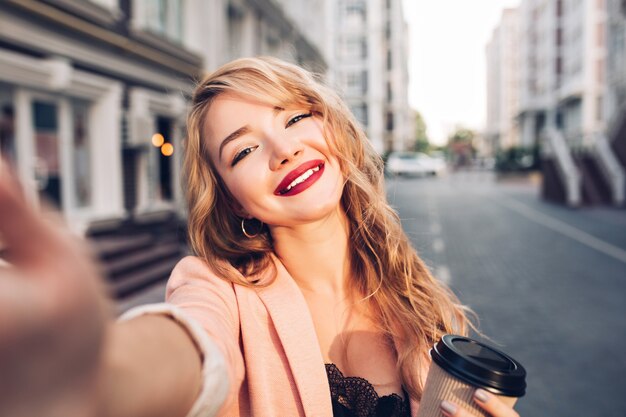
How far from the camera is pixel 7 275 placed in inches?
16.3

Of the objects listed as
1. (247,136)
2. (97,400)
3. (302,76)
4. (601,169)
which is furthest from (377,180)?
(601,169)

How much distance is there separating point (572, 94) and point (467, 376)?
4865cm

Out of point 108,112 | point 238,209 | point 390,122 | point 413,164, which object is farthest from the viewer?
point 390,122

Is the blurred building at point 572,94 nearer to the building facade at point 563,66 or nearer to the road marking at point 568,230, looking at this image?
the building facade at point 563,66

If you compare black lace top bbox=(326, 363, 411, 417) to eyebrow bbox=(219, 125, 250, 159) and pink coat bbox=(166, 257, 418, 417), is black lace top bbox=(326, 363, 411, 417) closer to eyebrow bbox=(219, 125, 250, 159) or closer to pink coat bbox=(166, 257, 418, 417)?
pink coat bbox=(166, 257, 418, 417)

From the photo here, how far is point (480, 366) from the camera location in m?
0.92

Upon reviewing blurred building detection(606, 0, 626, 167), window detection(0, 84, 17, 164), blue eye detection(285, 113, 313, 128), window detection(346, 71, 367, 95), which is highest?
window detection(346, 71, 367, 95)

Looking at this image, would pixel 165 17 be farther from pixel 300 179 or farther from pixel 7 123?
pixel 300 179

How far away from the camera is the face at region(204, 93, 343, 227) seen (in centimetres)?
130

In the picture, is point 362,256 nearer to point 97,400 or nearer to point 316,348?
point 316,348

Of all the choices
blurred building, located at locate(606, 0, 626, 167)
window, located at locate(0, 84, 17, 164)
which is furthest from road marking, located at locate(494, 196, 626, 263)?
window, located at locate(0, 84, 17, 164)

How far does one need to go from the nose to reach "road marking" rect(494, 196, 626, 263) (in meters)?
9.62

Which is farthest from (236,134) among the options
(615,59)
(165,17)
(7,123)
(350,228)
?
(615,59)

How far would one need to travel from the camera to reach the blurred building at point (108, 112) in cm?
701
